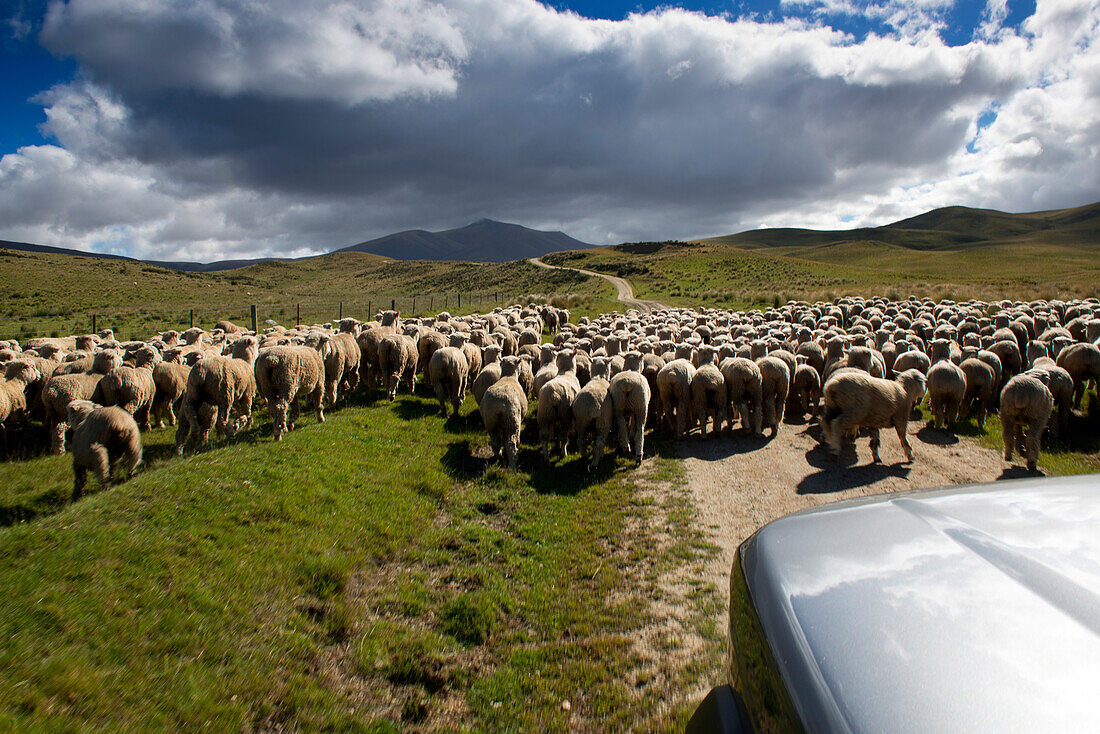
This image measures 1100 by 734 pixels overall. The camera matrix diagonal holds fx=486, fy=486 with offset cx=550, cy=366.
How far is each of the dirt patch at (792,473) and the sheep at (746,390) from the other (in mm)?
476

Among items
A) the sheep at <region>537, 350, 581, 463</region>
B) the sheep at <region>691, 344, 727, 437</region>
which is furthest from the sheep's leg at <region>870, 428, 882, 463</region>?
the sheep at <region>537, 350, 581, 463</region>

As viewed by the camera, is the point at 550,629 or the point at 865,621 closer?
the point at 865,621

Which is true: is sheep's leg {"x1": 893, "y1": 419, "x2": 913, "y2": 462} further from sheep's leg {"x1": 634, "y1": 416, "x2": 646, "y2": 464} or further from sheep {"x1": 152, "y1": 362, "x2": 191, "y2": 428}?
sheep {"x1": 152, "y1": 362, "x2": 191, "y2": 428}

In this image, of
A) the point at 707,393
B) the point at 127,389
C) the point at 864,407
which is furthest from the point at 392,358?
the point at 864,407

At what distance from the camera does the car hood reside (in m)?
1.36

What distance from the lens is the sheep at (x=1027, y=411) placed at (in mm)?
9094

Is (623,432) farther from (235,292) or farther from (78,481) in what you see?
(235,292)

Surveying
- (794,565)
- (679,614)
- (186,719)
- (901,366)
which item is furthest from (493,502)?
(901,366)

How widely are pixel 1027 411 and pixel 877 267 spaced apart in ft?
429

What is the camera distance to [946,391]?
11.3 metres

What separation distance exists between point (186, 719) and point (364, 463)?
5477 millimetres

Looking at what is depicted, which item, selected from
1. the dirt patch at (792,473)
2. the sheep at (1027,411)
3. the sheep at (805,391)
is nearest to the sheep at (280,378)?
the dirt patch at (792,473)

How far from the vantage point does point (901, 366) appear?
13680 mm

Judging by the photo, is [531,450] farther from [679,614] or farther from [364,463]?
[679,614]
